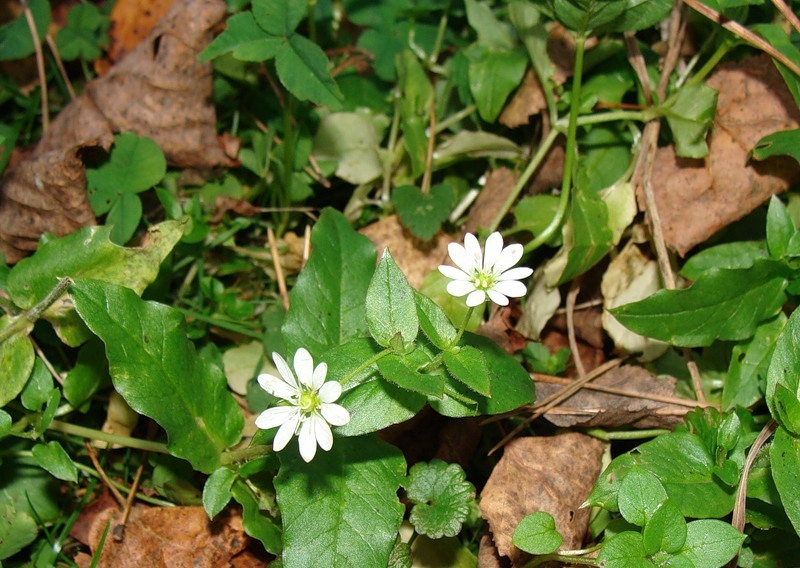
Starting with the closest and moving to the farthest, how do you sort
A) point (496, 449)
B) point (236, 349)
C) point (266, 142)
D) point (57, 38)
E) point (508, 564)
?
point (508, 564) < point (496, 449) < point (236, 349) < point (266, 142) < point (57, 38)

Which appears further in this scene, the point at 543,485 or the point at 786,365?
the point at 543,485

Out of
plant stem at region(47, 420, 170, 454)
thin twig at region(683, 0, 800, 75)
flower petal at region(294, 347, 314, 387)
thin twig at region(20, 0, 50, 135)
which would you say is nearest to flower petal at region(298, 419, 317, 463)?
flower petal at region(294, 347, 314, 387)

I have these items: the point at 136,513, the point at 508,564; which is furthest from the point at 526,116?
the point at 136,513

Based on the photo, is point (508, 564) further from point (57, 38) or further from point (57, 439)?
point (57, 38)

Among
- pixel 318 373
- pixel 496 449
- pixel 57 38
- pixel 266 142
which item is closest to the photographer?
pixel 318 373

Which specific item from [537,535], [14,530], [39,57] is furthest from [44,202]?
[537,535]

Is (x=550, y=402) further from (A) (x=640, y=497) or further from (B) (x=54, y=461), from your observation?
(B) (x=54, y=461)

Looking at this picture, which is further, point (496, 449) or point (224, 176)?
point (224, 176)
